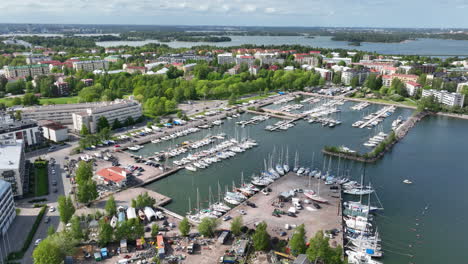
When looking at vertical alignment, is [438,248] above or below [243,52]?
below

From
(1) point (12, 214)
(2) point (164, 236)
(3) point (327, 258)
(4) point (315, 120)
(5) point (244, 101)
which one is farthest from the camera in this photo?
(5) point (244, 101)

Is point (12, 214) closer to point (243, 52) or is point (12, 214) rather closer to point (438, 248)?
point (438, 248)

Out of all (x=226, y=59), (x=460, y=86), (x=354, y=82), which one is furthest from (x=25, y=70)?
(x=460, y=86)

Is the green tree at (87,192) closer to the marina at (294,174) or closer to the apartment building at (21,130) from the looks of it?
the marina at (294,174)

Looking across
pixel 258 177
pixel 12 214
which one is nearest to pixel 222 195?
pixel 258 177

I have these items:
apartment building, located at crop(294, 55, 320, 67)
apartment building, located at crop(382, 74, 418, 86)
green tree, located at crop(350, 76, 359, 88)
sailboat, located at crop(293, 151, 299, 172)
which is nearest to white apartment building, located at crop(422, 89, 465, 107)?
apartment building, located at crop(382, 74, 418, 86)

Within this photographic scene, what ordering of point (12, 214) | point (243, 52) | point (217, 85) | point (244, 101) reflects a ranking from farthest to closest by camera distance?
point (243, 52) → point (217, 85) → point (244, 101) → point (12, 214)

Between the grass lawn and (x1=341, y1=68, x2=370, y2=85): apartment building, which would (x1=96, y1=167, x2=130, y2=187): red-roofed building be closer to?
the grass lawn

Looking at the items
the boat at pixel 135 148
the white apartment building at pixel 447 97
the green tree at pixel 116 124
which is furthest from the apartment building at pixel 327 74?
the boat at pixel 135 148
